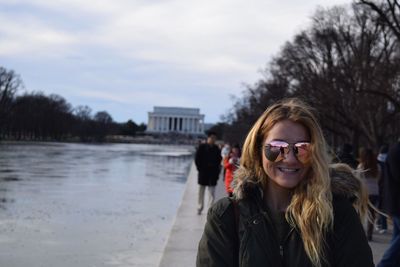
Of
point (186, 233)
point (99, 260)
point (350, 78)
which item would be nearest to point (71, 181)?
point (186, 233)

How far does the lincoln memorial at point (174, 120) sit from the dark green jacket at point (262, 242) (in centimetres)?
16885

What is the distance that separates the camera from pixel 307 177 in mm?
2412

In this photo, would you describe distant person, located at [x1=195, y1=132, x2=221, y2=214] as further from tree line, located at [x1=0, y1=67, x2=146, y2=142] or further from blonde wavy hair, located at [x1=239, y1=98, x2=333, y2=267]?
tree line, located at [x1=0, y1=67, x2=146, y2=142]

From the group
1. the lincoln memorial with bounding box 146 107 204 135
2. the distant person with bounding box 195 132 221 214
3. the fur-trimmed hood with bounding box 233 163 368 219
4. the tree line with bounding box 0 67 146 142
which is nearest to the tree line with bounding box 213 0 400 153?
the distant person with bounding box 195 132 221 214

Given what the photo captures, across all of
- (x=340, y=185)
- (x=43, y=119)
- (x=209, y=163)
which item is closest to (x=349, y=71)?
(x=209, y=163)

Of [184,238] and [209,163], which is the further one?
[209,163]

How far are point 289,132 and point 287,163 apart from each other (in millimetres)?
132

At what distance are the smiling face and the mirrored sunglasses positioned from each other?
13 mm

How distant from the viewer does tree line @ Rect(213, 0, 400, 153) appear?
103 ft

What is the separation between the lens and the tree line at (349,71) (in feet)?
103

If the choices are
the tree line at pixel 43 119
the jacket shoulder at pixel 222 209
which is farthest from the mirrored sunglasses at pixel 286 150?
the tree line at pixel 43 119

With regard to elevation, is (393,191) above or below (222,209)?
below

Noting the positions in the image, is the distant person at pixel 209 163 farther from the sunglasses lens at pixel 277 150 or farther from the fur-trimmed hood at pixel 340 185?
the sunglasses lens at pixel 277 150

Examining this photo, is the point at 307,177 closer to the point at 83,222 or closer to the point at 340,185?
the point at 340,185
